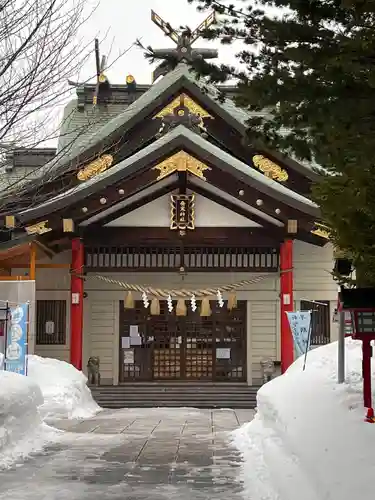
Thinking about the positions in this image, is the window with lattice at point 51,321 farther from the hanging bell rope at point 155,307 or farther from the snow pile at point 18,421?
the snow pile at point 18,421

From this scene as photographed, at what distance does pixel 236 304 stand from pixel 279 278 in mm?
1490

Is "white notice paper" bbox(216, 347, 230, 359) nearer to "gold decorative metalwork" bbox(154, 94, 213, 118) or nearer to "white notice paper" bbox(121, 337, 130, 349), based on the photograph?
"white notice paper" bbox(121, 337, 130, 349)

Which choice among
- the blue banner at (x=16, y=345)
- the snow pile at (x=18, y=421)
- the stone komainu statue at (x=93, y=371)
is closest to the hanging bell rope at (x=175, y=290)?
the stone komainu statue at (x=93, y=371)

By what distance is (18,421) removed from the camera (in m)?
9.92

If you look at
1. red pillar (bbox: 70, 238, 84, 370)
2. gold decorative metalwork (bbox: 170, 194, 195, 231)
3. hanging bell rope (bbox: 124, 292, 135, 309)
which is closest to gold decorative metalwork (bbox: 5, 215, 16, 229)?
red pillar (bbox: 70, 238, 84, 370)

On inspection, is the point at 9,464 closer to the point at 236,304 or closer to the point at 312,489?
the point at 312,489

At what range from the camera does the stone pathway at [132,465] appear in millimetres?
7070

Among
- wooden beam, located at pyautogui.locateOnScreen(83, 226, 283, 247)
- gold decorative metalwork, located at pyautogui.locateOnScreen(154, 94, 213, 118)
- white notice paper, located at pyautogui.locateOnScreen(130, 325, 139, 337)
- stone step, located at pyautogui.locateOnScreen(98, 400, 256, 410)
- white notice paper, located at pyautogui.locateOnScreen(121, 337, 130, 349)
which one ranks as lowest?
stone step, located at pyautogui.locateOnScreen(98, 400, 256, 410)

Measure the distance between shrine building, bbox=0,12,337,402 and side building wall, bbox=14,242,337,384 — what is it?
0.10 feet

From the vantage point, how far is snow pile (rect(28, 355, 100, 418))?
44.4 ft

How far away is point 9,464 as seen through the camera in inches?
333

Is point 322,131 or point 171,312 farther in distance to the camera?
point 171,312

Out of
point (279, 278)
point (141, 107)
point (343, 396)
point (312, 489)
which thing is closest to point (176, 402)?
point (279, 278)

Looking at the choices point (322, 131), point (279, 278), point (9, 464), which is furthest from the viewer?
point (279, 278)
